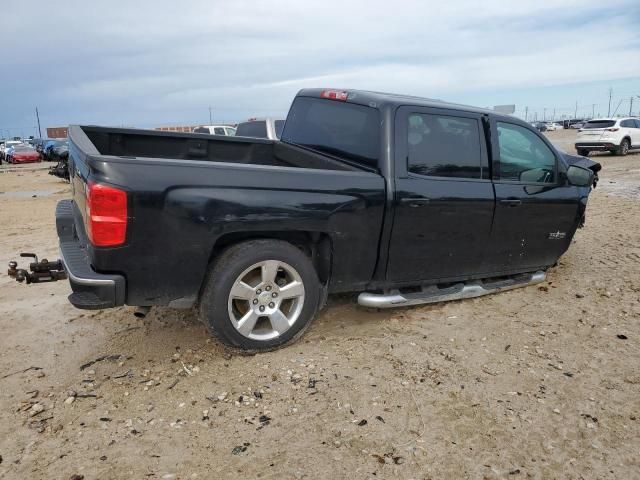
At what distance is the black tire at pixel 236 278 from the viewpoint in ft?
10.3

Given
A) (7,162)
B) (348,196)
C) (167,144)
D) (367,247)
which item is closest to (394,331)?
(367,247)

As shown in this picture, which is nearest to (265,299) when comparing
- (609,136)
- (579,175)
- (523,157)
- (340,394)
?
(340,394)

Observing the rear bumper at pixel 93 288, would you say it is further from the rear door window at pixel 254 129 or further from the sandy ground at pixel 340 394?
the rear door window at pixel 254 129

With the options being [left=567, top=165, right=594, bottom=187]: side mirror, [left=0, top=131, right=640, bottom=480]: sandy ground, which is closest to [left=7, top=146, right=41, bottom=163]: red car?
[left=0, top=131, right=640, bottom=480]: sandy ground

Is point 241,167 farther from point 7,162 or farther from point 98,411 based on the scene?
point 7,162

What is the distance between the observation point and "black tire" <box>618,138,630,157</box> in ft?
66.1

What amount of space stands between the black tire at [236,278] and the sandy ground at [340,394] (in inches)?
7.5

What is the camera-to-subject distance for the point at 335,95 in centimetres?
427

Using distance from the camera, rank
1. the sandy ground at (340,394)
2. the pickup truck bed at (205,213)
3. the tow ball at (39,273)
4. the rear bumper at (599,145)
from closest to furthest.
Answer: the sandy ground at (340,394) < the pickup truck bed at (205,213) < the tow ball at (39,273) < the rear bumper at (599,145)

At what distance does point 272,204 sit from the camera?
125 inches

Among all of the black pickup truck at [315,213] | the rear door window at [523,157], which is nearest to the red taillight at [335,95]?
the black pickup truck at [315,213]

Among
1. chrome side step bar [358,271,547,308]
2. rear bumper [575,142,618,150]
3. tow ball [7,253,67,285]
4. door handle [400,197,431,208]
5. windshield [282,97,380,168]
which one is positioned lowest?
chrome side step bar [358,271,547,308]

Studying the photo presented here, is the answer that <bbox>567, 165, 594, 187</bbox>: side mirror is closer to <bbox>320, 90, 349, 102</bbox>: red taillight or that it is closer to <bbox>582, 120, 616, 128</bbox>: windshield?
<bbox>320, 90, 349, 102</bbox>: red taillight

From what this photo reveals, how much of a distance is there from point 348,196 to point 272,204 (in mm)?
567
